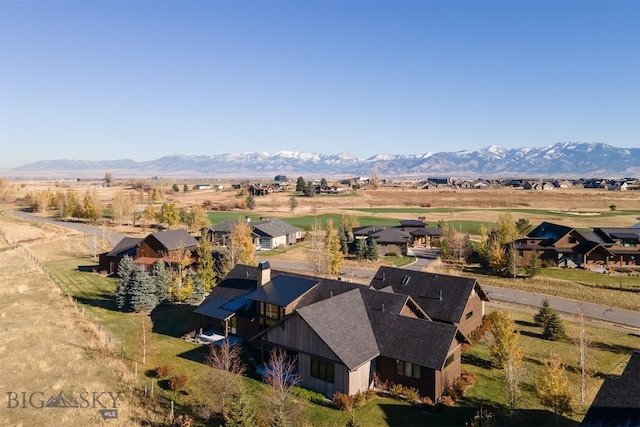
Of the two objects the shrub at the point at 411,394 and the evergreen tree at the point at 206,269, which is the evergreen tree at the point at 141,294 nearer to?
the evergreen tree at the point at 206,269

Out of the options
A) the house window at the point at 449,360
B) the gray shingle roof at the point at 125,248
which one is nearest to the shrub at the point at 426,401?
the house window at the point at 449,360

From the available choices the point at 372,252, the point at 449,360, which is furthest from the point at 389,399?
the point at 372,252

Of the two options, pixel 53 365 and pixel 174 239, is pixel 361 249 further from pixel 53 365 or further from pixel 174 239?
pixel 53 365

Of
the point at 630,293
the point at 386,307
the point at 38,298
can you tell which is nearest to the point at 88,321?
the point at 38,298

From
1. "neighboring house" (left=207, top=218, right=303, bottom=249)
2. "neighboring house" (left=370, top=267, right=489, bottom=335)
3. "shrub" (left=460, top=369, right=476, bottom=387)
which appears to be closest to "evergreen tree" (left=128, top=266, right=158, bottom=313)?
"neighboring house" (left=370, top=267, right=489, bottom=335)

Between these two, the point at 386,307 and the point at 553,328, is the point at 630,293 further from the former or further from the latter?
the point at 386,307

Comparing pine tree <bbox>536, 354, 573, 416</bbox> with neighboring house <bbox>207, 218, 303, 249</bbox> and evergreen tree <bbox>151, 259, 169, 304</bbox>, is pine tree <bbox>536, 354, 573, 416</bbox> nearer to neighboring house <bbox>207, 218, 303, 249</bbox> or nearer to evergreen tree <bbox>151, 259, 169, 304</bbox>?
evergreen tree <bbox>151, 259, 169, 304</bbox>
